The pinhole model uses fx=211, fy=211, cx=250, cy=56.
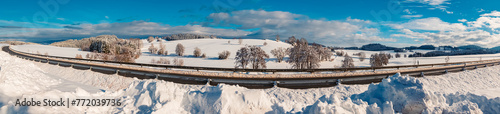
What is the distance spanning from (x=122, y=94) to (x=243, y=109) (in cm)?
467

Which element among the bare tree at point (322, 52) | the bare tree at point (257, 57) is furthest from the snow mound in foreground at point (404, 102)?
the bare tree at point (322, 52)

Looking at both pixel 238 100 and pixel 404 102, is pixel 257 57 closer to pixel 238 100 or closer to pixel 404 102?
pixel 404 102

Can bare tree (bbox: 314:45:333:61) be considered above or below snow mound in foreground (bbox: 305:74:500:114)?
above

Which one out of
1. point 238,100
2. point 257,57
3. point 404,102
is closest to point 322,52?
point 257,57

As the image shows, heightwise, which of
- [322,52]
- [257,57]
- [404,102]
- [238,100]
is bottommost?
[404,102]

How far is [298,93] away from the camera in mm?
13984

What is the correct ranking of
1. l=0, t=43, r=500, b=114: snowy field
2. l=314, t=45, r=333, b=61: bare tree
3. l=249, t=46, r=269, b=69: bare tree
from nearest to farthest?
1. l=0, t=43, r=500, b=114: snowy field
2. l=249, t=46, r=269, b=69: bare tree
3. l=314, t=45, r=333, b=61: bare tree

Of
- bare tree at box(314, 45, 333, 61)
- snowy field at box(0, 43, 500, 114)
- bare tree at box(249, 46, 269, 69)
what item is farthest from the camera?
bare tree at box(314, 45, 333, 61)

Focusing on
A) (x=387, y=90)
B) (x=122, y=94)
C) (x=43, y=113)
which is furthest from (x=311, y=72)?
(x=43, y=113)

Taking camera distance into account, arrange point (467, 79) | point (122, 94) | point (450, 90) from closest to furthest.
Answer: point (122, 94) < point (450, 90) < point (467, 79)

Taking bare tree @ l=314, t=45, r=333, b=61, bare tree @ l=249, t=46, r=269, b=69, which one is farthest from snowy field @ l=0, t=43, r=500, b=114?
bare tree @ l=314, t=45, r=333, b=61

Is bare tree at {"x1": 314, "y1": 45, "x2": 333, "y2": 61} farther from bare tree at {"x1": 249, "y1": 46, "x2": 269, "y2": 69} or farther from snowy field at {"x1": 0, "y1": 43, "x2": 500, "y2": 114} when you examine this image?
snowy field at {"x1": 0, "y1": 43, "x2": 500, "y2": 114}

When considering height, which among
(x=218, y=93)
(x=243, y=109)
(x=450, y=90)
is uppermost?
(x=218, y=93)

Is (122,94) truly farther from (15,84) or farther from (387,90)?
(387,90)
